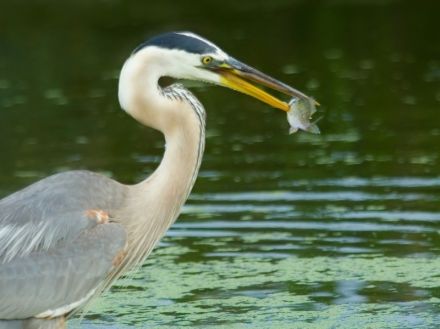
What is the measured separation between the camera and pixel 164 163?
23.1 feet

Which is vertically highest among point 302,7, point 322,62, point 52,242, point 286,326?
point 302,7

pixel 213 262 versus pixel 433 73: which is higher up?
pixel 433 73

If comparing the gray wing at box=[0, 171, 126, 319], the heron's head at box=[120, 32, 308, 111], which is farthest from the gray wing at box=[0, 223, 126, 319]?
the heron's head at box=[120, 32, 308, 111]

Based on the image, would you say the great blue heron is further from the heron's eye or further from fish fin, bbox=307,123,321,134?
fish fin, bbox=307,123,321,134

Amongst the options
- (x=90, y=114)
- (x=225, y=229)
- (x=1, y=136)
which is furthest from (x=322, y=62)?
(x=225, y=229)

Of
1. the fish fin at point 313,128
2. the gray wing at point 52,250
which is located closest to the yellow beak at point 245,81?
the fish fin at point 313,128

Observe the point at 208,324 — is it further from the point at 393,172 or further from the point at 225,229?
the point at 393,172

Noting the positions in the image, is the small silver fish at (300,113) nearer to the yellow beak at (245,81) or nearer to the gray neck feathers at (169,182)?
the yellow beak at (245,81)

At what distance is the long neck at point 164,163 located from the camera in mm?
6859

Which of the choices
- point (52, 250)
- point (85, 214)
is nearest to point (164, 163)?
point (85, 214)

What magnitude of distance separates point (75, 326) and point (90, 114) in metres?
6.41

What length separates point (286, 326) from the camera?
7.91 metres

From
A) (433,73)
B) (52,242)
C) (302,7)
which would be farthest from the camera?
(302,7)

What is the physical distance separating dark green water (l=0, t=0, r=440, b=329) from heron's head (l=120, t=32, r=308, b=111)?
173 cm
